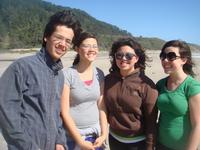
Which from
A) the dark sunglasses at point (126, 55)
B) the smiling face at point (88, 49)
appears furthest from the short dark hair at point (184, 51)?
the smiling face at point (88, 49)

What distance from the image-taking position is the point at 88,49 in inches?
138

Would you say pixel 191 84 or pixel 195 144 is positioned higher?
pixel 191 84

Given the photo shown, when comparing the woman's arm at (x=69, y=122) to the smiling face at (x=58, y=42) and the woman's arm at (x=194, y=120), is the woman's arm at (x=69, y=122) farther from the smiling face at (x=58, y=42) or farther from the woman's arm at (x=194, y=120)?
the woman's arm at (x=194, y=120)

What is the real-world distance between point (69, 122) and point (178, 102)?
1027mm

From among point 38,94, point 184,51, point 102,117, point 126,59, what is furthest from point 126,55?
point 38,94

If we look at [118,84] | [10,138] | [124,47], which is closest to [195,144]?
[118,84]

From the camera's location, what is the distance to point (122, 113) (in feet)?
11.1

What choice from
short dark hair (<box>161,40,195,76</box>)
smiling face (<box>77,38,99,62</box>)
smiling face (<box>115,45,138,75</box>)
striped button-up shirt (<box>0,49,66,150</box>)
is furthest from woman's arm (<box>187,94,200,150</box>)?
striped button-up shirt (<box>0,49,66,150</box>)

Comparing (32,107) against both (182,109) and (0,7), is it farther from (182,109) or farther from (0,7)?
(0,7)

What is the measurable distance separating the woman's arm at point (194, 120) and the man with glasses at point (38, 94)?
1.17 m

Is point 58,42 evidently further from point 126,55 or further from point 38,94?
point 126,55

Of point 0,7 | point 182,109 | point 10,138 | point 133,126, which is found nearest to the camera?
point 10,138

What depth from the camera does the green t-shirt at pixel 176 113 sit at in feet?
10.3

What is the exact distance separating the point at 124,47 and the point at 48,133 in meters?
1.32
